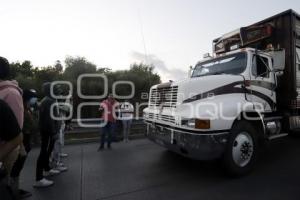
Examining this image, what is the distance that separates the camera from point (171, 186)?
178 inches

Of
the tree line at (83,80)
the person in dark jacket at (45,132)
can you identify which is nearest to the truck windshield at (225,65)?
the person in dark jacket at (45,132)

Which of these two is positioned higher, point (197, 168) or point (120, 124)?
point (120, 124)

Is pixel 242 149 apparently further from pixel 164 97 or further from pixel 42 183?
pixel 42 183

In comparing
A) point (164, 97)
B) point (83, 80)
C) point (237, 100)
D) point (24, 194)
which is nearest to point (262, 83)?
point (237, 100)

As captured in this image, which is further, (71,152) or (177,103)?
(71,152)

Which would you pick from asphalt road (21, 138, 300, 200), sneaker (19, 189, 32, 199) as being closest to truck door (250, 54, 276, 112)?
asphalt road (21, 138, 300, 200)

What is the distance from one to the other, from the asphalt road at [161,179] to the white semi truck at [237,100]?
0.52 metres

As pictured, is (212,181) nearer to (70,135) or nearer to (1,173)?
(1,173)

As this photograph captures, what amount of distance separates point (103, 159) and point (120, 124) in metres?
3.75

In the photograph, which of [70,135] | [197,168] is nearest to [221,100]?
[197,168]

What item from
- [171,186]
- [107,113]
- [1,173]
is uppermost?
[107,113]

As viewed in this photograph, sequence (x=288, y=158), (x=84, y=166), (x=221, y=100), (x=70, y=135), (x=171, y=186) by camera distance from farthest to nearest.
A: (x=70, y=135) → (x=288, y=158) → (x=84, y=166) → (x=221, y=100) → (x=171, y=186)

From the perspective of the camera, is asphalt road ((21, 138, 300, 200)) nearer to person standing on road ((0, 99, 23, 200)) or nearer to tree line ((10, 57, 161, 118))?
person standing on road ((0, 99, 23, 200))

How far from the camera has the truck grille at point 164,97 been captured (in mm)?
5258
